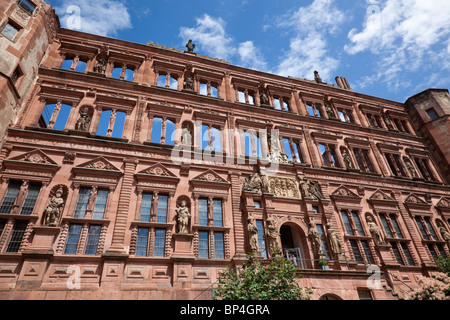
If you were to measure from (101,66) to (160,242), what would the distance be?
1410 centimetres

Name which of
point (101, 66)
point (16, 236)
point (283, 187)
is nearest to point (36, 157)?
point (16, 236)

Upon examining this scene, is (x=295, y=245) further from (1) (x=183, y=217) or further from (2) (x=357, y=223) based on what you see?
(1) (x=183, y=217)

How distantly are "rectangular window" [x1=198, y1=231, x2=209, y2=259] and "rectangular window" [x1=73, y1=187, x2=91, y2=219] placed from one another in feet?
21.2

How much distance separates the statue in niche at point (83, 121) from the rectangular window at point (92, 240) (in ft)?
21.4

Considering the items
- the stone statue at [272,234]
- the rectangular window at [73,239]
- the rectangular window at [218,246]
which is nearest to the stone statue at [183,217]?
the rectangular window at [218,246]

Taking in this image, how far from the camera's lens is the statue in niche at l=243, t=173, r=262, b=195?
58.9ft

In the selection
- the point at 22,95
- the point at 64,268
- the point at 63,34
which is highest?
the point at 63,34
